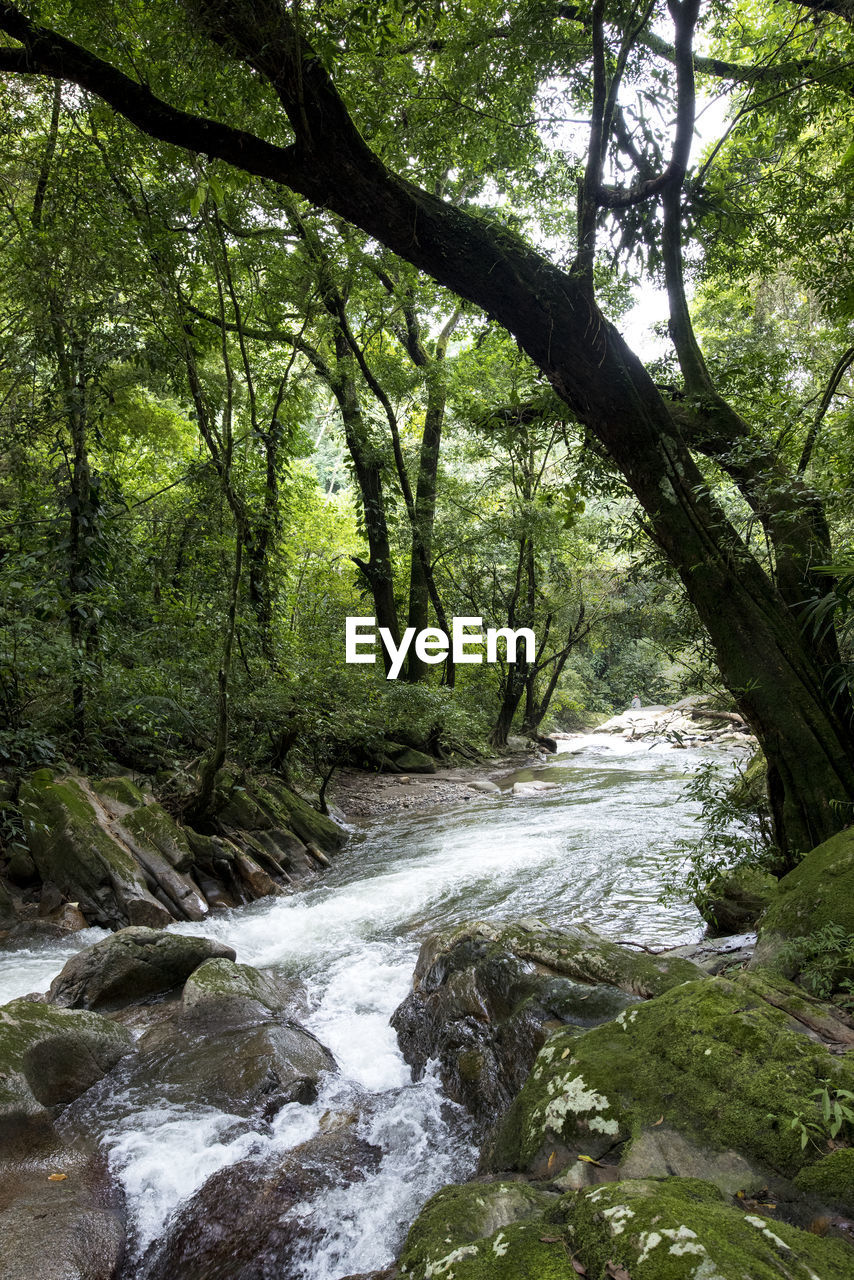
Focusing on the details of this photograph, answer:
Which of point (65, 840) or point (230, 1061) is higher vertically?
point (65, 840)

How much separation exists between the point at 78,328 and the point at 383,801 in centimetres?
849

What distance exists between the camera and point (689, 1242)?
1.47 metres

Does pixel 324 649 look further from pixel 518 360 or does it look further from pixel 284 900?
pixel 518 360

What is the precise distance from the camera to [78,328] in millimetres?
7043

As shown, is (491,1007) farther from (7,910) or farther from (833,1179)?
(7,910)

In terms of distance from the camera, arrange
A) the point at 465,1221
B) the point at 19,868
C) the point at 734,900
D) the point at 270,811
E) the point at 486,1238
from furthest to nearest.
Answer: the point at 270,811 → the point at 19,868 → the point at 734,900 → the point at 465,1221 → the point at 486,1238

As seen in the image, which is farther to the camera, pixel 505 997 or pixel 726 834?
pixel 726 834

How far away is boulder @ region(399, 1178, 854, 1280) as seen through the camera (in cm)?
144

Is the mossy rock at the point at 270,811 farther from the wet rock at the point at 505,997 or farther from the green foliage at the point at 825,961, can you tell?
the green foliage at the point at 825,961

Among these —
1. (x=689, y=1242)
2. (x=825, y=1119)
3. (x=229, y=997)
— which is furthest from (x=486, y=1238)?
(x=229, y=997)

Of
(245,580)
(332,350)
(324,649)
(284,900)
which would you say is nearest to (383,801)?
(324,649)

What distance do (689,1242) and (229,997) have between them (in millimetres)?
3336

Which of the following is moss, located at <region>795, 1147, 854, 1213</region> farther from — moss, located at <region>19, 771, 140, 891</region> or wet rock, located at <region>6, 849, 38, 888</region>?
wet rock, located at <region>6, 849, 38, 888</region>

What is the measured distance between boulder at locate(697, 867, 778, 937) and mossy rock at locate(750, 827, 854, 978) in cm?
121
